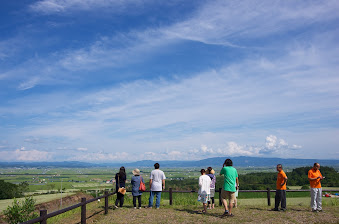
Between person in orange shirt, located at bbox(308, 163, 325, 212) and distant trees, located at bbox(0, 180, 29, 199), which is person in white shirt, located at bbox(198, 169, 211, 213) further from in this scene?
distant trees, located at bbox(0, 180, 29, 199)

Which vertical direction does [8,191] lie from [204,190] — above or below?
below

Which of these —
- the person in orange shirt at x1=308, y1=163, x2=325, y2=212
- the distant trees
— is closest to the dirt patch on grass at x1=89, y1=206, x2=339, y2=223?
the person in orange shirt at x1=308, y1=163, x2=325, y2=212

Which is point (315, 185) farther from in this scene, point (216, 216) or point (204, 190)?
point (204, 190)

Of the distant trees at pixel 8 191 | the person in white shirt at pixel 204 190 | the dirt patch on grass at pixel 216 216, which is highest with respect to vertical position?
the person in white shirt at pixel 204 190

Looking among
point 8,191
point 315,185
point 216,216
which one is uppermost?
point 315,185

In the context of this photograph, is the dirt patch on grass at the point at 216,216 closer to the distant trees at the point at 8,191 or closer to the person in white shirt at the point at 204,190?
the person in white shirt at the point at 204,190

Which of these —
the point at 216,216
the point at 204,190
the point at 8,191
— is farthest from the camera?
the point at 8,191

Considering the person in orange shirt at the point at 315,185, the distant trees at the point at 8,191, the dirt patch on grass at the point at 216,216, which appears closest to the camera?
the dirt patch on grass at the point at 216,216

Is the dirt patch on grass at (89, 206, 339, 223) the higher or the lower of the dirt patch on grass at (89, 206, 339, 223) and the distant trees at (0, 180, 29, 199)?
the higher

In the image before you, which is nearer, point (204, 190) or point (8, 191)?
point (204, 190)

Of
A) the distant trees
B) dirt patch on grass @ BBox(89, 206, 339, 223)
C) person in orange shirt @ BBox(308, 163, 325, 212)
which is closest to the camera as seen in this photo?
dirt patch on grass @ BBox(89, 206, 339, 223)

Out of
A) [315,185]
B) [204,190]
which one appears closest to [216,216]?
[204,190]

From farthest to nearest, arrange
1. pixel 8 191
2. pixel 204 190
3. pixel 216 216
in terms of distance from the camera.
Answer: pixel 8 191 < pixel 204 190 < pixel 216 216

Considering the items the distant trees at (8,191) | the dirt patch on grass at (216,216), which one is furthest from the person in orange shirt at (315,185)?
the distant trees at (8,191)
